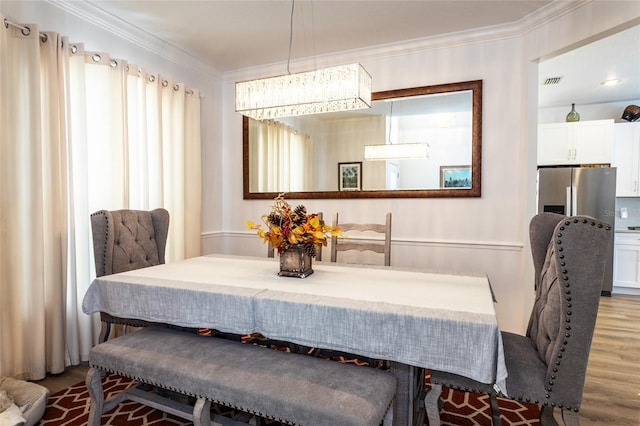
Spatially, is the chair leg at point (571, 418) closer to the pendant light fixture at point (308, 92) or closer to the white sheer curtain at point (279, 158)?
the pendant light fixture at point (308, 92)

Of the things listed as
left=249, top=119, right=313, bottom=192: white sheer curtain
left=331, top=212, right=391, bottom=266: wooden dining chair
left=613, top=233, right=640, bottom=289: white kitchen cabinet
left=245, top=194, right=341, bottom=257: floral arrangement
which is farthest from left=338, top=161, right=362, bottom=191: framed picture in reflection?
left=613, top=233, right=640, bottom=289: white kitchen cabinet

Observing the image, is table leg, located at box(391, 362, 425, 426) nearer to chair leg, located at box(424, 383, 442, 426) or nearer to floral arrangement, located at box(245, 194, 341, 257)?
chair leg, located at box(424, 383, 442, 426)

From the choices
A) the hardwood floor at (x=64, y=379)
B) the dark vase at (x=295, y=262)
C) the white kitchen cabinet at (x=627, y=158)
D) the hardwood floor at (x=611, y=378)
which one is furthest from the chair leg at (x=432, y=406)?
the white kitchen cabinet at (x=627, y=158)

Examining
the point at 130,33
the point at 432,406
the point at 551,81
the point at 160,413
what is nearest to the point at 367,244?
the point at 432,406

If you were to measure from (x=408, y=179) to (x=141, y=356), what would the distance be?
8.22ft

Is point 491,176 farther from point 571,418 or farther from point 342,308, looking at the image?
point 342,308

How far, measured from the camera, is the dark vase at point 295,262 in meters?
1.88

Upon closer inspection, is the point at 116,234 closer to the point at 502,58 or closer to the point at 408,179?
the point at 408,179

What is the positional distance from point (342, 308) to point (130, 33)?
2.93m

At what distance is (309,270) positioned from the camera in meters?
1.95

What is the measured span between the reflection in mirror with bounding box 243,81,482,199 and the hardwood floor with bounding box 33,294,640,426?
1.57 meters

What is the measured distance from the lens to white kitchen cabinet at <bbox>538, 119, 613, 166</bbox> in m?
4.75

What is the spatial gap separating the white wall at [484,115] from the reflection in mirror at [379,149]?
11cm

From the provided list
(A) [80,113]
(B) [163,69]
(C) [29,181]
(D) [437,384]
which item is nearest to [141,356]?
(D) [437,384]
